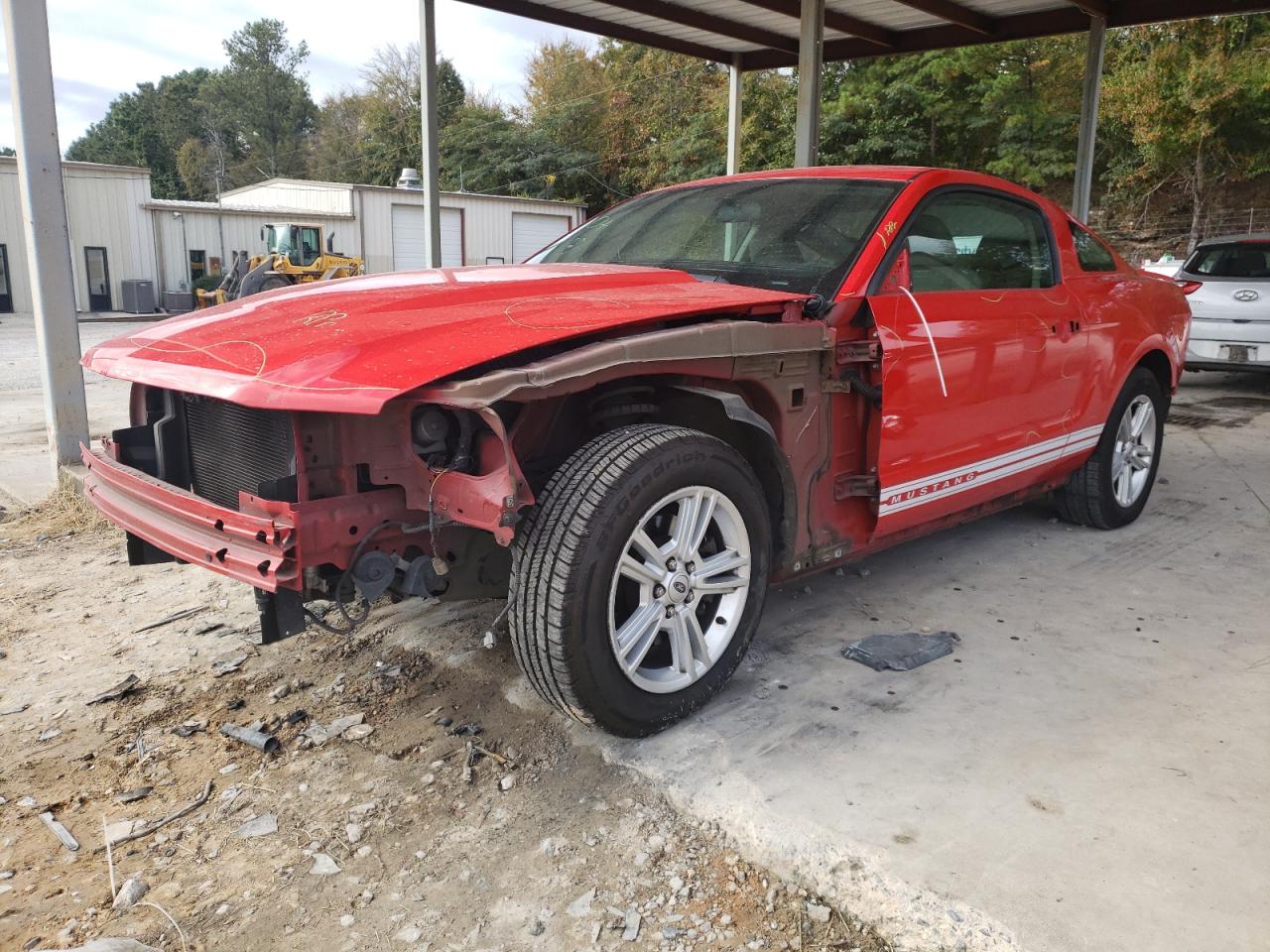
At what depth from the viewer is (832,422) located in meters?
3.14

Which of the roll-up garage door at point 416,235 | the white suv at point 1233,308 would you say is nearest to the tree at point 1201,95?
the white suv at point 1233,308

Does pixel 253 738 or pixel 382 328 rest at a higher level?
pixel 382 328

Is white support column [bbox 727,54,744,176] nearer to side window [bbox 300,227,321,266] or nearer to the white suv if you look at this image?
the white suv

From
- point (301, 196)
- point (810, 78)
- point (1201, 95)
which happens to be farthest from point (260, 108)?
point (810, 78)

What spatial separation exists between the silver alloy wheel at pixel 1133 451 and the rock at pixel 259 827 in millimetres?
4101

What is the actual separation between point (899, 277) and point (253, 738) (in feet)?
8.23

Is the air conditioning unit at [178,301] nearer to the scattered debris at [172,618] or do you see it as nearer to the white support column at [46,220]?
the white support column at [46,220]

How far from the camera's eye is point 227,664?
3295mm

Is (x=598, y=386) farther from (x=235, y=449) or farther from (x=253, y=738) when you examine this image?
(x=253, y=738)

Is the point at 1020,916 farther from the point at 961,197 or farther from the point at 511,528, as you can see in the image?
the point at 961,197

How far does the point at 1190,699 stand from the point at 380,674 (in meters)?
2.60

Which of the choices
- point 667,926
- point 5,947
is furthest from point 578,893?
point 5,947

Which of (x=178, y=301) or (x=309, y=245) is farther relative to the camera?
(x=178, y=301)

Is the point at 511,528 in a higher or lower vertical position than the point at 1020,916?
higher
